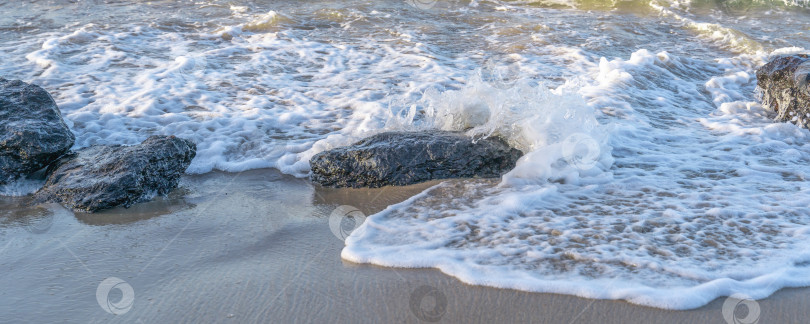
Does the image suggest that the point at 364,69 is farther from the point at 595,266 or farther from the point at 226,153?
the point at 595,266

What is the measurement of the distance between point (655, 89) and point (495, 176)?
3.36 meters

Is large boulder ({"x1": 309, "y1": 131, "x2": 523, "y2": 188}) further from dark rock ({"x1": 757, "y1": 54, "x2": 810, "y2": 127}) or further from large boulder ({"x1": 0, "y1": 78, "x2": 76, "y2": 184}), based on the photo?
dark rock ({"x1": 757, "y1": 54, "x2": 810, "y2": 127})

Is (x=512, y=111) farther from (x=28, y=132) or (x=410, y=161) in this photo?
(x=28, y=132)

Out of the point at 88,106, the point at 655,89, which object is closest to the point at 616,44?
the point at 655,89

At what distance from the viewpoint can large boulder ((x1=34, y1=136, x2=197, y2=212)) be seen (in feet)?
13.3

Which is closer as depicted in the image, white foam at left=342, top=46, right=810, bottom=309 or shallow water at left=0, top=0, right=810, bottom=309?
white foam at left=342, top=46, right=810, bottom=309

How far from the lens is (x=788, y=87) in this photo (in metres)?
5.88

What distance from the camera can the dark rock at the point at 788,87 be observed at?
5625 millimetres

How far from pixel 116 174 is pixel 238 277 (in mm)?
1588

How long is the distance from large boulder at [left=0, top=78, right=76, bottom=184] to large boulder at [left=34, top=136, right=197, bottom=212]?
137 millimetres

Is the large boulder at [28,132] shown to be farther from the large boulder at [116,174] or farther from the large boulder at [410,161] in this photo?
the large boulder at [410,161]

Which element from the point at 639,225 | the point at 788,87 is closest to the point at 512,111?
the point at 639,225

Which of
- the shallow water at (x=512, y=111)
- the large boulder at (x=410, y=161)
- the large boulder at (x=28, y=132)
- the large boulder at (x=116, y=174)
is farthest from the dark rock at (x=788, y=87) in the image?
the large boulder at (x=28, y=132)

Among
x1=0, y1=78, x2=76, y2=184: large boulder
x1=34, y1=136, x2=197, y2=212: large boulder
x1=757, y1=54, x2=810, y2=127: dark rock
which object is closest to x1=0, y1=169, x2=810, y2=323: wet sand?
x1=34, y1=136, x2=197, y2=212: large boulder
